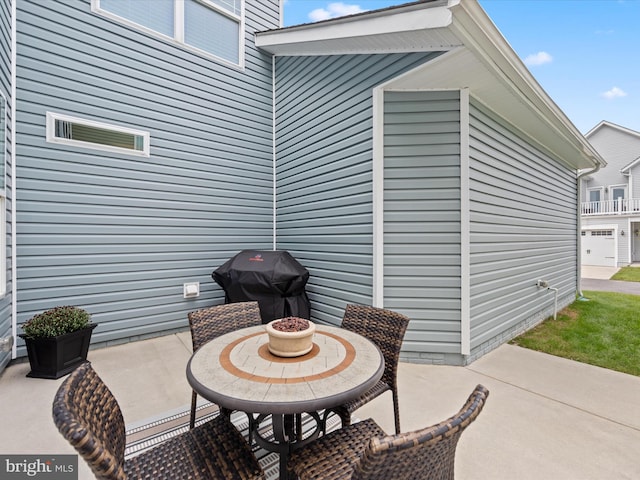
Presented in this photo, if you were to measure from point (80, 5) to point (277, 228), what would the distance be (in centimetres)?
375

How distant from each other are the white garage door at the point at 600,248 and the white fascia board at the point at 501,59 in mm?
12824

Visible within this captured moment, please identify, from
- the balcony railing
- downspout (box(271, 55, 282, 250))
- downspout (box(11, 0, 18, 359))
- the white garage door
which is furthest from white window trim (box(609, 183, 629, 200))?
downspout (box(11, 0, 18, 359))

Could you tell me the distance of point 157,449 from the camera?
53.5 inches

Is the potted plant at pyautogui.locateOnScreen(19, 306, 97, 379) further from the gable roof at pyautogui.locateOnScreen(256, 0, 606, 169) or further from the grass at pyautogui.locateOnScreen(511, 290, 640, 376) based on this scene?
the grass at pyautogui.locateOnScreen(511, 290, 640, 376)

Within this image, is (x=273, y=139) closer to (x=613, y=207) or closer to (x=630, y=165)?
(x=613, y=207)

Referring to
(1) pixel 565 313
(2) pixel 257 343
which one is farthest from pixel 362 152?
(1) pixel 565 313

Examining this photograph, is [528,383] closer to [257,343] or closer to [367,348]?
[367,348]

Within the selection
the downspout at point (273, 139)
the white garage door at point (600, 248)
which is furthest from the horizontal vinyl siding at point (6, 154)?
the white garage door at point (600, 248)

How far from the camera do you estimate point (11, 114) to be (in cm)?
315

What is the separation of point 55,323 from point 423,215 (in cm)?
399

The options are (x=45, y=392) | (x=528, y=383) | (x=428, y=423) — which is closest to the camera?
(x=428, y=423)

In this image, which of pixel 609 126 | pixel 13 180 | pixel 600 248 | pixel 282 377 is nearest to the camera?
pixel 282 377

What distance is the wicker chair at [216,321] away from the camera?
2.05 meters

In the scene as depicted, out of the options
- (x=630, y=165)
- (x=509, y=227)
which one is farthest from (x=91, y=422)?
(x=630, y=165)
